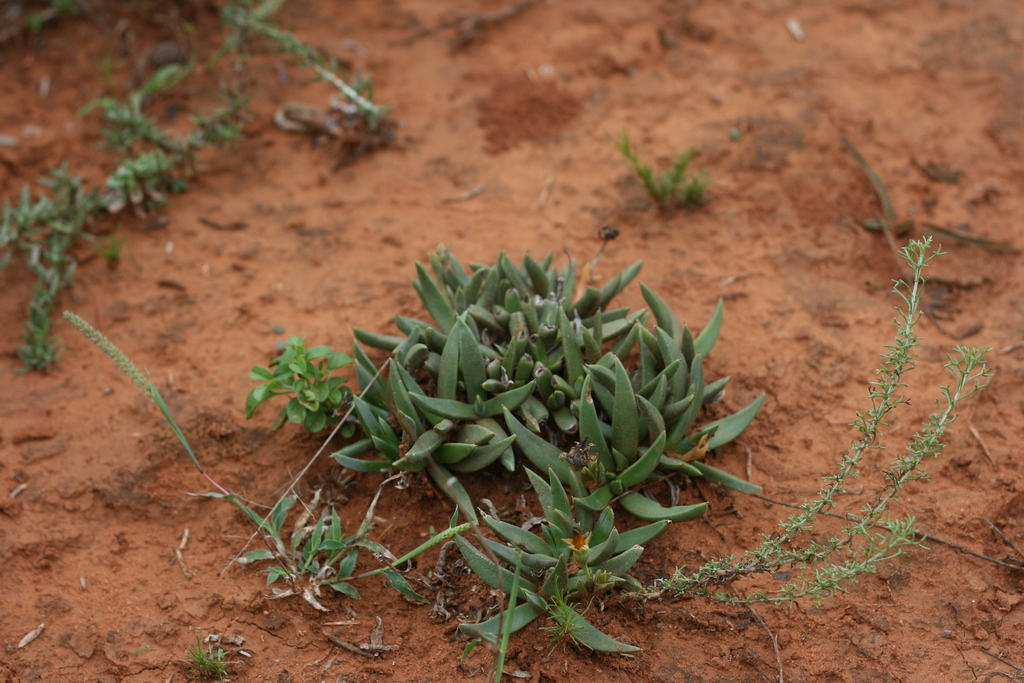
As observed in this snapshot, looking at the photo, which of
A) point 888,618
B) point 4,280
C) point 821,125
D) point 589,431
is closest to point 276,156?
point 4,280

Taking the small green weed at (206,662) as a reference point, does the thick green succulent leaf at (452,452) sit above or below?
above

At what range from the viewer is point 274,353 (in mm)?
3432

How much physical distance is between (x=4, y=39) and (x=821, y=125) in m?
4.95

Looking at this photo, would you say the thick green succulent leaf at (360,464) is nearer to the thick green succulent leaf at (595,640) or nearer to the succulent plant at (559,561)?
the succulent plant at (559,561)

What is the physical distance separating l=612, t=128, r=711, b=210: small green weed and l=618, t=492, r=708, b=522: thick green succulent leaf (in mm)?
1777

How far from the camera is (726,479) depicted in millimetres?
2742

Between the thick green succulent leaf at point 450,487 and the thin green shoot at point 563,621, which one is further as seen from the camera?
the thick green succulent leaf at point 450,487

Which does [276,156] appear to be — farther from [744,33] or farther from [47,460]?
[744,33]

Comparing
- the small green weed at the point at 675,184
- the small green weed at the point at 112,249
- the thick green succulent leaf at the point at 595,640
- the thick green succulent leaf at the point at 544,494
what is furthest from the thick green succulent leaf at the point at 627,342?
the small green weed at the point at 112,249

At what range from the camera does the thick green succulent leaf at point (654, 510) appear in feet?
8.20

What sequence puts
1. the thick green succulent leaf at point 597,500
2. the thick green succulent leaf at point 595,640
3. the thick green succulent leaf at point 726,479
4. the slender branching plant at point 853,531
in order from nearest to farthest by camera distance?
the slender branching plant at point 853,531, the thick green succulent leaf at point 595,640, the thick green succulent leaf at point 597,500, the thick green succulent leaf at point 726,479

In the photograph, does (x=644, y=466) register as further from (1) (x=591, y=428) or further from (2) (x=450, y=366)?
(2) (x=450, y=366)

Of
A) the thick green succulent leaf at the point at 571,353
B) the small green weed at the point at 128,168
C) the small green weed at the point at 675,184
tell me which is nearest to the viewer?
the thick green succulent leaf at the point at 571,353

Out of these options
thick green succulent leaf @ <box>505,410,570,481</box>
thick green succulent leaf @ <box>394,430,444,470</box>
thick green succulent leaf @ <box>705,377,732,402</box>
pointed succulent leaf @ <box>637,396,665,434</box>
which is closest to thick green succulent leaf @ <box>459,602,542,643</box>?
thick green succulent leaf @ <box>505,410,570,481</box>
